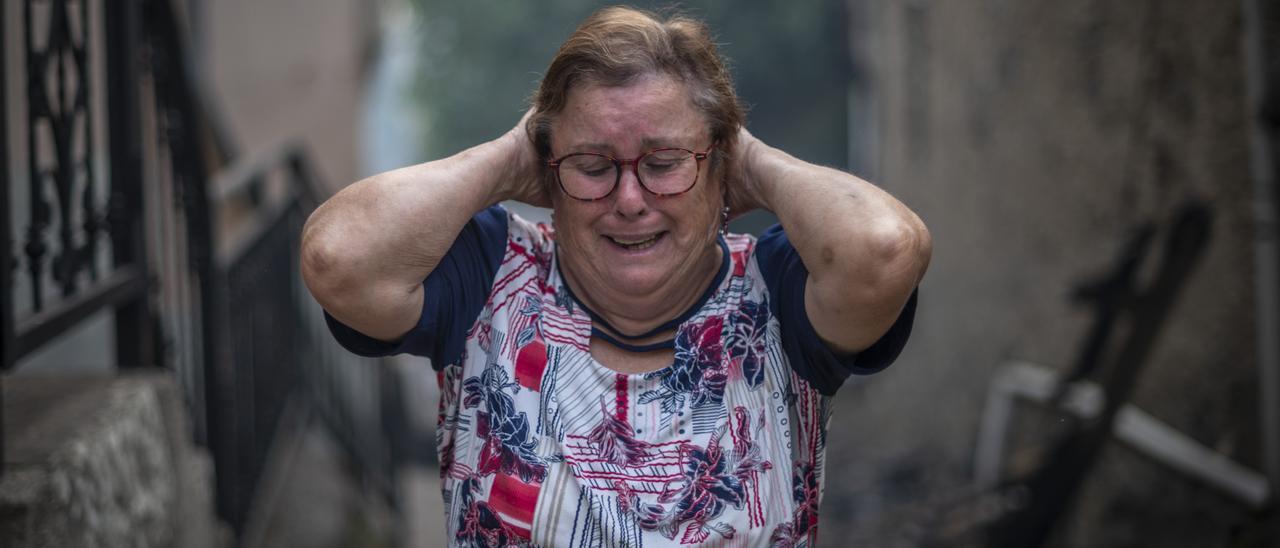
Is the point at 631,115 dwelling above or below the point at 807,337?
above

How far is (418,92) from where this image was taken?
2295 cm

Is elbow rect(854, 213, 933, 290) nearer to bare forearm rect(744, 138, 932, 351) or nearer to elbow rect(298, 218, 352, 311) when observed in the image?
bare forearm rect(744, 138, 932, 351)

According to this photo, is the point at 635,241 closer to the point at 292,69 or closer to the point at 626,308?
the point at 626,308

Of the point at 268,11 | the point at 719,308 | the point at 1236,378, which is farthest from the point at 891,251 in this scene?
the point at 268,11

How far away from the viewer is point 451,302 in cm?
224

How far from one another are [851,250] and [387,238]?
2.76 feet

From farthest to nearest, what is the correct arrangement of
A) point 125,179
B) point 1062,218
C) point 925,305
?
point 925,305 < point 1062,218 < point 125,179

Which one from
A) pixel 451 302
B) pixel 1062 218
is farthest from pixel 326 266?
pixel 1062 218

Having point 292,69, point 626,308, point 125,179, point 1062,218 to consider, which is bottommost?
point 292,69

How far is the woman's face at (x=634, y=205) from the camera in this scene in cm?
216

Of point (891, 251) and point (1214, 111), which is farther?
point (1214, 111)

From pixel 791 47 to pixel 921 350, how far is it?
11.6 meters

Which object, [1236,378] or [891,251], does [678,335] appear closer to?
[891,251]

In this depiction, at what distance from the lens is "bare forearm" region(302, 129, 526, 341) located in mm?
2100
